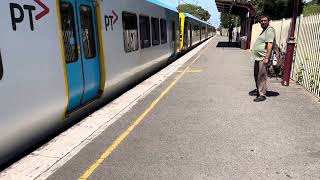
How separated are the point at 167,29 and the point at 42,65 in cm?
1178

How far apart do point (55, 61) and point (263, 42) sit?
468cm

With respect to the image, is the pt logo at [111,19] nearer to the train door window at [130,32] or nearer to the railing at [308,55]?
the train door window at [130,32]

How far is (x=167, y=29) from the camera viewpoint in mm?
16594

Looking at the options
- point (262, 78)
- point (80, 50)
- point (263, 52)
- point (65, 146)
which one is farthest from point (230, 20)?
point (65, 146)

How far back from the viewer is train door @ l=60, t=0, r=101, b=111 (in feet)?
20.2

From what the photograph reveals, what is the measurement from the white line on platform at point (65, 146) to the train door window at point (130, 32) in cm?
172

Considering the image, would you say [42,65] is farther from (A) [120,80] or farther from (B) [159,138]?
(A) [120,80]

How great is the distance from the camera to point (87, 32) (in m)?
7.05

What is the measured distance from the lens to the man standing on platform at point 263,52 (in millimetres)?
8062

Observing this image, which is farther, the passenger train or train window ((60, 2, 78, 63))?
train window ((60, 2, 78, 63))

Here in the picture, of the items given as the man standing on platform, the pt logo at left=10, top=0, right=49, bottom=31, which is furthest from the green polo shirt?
the pt logo at left=10, top=0, right=49, bottom=31

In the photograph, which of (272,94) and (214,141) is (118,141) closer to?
(214,141)

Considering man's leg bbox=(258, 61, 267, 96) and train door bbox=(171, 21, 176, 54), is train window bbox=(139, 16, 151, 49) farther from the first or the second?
train door bbox=(171, 21, 176, 54)

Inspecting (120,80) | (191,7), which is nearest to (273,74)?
(120,80)
